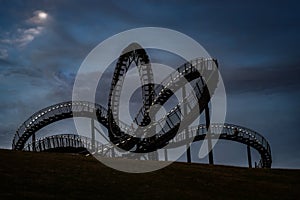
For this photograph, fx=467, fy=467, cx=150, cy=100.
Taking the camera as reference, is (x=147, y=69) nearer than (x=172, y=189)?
No

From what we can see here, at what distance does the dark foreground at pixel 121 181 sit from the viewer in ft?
52.5

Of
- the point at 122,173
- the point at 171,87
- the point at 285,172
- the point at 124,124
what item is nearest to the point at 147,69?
the point at 124,124

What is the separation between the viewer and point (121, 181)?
60.5 feet

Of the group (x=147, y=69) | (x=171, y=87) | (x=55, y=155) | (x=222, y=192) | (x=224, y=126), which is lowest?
(x=222, y=192)

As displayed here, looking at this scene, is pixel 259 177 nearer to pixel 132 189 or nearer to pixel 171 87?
pixel 132 189

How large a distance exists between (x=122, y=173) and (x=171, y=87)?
74.4 ft

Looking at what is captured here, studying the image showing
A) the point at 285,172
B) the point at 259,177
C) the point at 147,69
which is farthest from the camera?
the point at 147,69

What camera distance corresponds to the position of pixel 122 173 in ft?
66.3

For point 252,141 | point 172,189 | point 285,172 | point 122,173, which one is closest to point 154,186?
point 172,189

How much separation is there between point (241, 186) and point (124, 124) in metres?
32.8

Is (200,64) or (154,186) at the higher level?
(200,64)

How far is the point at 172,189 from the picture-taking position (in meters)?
17.9

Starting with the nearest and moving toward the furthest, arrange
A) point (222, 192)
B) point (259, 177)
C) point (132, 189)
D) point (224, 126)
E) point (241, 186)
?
1. point (132, 189)
2. point (222, 192)
3. point (241, 186)
4. point (259, 177)
5. point (224, 126)

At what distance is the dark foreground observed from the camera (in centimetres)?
1600
